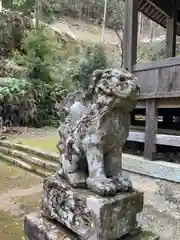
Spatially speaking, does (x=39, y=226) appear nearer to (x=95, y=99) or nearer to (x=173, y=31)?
(x=95, y=99)

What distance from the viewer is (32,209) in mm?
2709

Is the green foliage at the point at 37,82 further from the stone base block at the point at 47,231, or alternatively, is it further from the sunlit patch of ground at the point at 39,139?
the stone base block at the point at 47,231

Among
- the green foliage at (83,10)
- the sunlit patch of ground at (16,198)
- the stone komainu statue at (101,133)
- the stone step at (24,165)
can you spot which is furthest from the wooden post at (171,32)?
the green foliage at (83,10)

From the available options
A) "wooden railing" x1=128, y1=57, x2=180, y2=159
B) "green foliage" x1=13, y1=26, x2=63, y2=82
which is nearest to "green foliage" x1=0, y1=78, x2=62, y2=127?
"green foliage" x1=13, y1=26, x2=63, y2=82

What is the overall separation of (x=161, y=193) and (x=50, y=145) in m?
2.95

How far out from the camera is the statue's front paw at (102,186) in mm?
1259

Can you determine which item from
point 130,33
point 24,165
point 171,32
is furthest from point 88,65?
point 24,165

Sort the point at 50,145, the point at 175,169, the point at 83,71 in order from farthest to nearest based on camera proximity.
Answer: the point at 83,71
the point at 50,145
the point at 175,169

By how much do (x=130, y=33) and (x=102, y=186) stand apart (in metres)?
3.51

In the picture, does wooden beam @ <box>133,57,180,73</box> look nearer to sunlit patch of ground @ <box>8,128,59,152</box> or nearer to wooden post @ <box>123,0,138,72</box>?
wooden post @ <box>123,0,138,72</box>

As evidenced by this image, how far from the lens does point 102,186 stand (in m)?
1.26

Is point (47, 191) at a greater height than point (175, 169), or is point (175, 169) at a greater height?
point (47, 191)

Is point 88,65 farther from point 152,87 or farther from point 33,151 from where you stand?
point 152,87

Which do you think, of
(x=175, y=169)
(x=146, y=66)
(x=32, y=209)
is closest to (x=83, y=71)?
(x=146, y=66)
